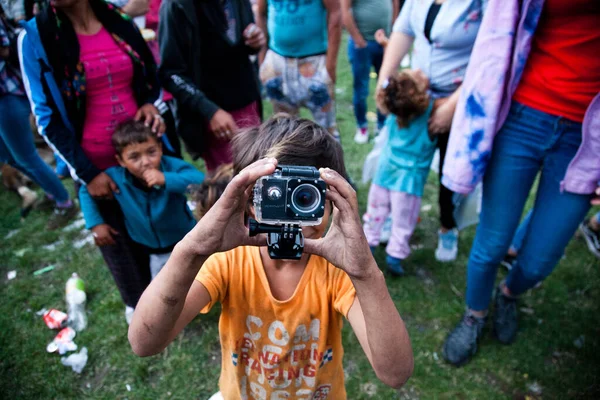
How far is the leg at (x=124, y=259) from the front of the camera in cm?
254

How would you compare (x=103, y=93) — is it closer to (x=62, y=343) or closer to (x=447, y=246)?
(x=62, y=343)

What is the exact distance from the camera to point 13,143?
3488mm

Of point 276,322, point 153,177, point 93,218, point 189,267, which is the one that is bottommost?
point 93,218

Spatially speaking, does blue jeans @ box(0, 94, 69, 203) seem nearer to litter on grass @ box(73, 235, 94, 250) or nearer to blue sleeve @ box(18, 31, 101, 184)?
litter on grass @ box(73, 235, 94, 250)

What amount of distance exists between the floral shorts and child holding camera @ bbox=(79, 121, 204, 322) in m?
1.50

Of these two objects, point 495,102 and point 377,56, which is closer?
point 495,102

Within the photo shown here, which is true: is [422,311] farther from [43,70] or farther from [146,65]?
[43,70]

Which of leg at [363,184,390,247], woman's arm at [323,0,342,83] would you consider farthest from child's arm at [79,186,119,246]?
woman's arm at [323,0,342,83]

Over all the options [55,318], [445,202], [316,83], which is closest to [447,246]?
[445,202]

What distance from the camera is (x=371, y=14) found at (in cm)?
462

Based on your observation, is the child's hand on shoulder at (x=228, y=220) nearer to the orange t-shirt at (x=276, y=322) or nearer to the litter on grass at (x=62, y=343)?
the orange t-shirt at (x=276, y=322)

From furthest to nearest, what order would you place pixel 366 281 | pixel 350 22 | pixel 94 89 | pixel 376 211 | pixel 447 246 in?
1. pixel 350 22
2. pixel 447 246
3. pixel 376 211
4. pixel 94 89
5. pixel 366 281

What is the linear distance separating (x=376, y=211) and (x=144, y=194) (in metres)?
1.65

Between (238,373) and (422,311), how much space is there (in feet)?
5.93
